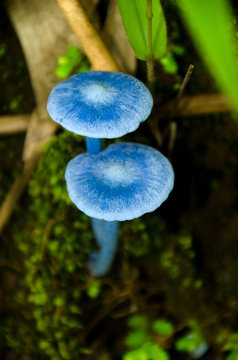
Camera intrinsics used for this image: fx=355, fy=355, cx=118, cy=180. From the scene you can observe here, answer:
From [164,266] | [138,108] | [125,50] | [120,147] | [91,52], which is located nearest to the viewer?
[138,108]

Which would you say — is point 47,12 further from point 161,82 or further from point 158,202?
point 158,202

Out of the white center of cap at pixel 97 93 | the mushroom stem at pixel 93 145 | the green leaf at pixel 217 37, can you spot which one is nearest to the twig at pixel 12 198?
the mushroom stem at pixel 93 145

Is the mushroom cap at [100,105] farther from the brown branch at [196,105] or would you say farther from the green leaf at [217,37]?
the green leaf at [217,37]

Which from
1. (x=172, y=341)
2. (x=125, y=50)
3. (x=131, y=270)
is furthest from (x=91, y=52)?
(x=172, y=341)

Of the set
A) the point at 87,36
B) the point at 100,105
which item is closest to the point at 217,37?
the point at 100,105

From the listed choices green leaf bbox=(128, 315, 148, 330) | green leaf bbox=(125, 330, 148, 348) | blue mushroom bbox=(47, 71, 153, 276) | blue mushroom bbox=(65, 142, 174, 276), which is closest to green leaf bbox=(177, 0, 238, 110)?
blue mushroom bbox=(47, 71, 153, 276)

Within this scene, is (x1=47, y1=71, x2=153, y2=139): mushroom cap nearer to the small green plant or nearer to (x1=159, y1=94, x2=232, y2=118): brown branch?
(x1=159, y1=94, x2=232, y2=118): brown branch
